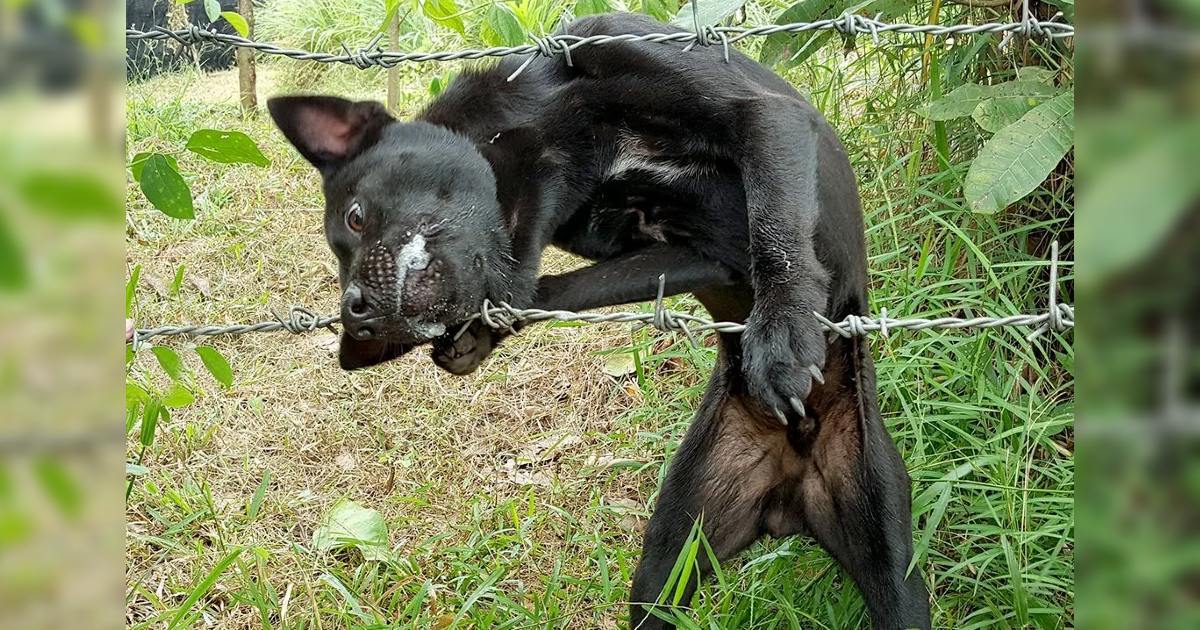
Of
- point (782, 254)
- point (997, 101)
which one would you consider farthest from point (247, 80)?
point (782, 254)

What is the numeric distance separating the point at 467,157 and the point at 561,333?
6.21 feet

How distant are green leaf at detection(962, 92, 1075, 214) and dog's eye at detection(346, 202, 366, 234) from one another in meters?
1.60

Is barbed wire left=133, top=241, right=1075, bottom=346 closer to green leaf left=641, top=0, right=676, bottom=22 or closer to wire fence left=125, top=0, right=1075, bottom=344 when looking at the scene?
wire fence left=125, top=0, right=1075, bottom=344

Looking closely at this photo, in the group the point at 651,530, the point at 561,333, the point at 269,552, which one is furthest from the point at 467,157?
the point at 561,333

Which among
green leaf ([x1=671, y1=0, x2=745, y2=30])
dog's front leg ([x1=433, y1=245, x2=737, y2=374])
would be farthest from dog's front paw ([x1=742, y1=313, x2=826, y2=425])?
green leaf ([x1=671, y1=0, x2=745, y2=30])

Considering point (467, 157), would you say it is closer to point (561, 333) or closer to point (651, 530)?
point (651, 530)

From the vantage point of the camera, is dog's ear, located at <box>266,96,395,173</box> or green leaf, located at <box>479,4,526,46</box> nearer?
dog's ear, located at <box>266,96,395,173</box>

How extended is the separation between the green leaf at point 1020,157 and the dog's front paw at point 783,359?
0.70m

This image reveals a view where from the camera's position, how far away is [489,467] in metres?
4.04

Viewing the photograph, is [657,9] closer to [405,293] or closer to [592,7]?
[592,7]
